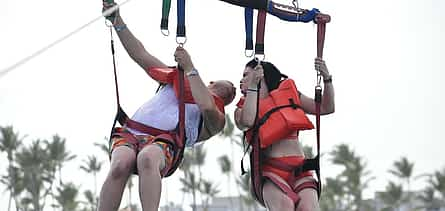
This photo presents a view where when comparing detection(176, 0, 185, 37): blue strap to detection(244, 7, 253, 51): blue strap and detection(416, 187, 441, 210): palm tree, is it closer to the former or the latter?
detection(244, 7, 253, 51): blue strap

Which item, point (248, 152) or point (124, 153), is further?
point (248, 152)

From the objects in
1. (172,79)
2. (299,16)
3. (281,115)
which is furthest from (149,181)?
(299,16)

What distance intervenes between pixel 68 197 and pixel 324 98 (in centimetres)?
5115

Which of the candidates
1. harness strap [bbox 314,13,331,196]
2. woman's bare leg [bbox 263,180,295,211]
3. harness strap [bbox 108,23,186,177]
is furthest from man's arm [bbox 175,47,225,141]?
A: harness strap [bbox 314,13,331,196]

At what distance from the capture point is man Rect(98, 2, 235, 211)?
7379 millimetres

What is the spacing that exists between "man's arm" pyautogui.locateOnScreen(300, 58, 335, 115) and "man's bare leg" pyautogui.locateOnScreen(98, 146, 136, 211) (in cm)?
168

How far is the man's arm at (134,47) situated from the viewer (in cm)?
816

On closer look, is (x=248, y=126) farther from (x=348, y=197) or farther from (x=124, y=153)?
(x=348, y=197)

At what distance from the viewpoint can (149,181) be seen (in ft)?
24.0

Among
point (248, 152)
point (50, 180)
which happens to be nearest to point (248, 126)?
point (248, 152)

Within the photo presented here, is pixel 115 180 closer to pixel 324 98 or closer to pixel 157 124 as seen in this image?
pixel 157 124

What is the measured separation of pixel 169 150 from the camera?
7.67 m

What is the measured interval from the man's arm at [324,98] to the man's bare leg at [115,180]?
5.50 feet

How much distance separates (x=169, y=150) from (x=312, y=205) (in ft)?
3.82
